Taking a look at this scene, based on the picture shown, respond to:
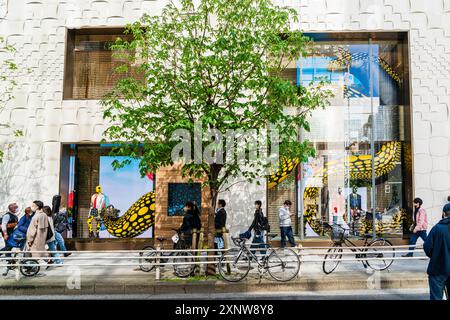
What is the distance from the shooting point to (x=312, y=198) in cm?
1355

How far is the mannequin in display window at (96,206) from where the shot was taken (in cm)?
1377

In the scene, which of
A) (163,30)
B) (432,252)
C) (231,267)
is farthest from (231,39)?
(432,252)

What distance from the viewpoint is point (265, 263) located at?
8766 mm

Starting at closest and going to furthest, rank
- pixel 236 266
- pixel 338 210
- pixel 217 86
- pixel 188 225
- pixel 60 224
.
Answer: pixel 236 266 < pixel 217 86 < pixel 188 225 < pixel 60 224 < pixel 338 210

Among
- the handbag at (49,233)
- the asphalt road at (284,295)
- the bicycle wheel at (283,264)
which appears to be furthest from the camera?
the handbag at (49,233)

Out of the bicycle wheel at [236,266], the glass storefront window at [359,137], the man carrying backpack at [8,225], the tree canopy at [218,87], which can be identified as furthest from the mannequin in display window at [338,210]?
the man carrying backpack at [8,225]

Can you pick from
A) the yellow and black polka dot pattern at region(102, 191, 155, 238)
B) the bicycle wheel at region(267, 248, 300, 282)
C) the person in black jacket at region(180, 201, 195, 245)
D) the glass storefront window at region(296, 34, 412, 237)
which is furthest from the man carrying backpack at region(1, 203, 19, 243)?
the glass storefront window at region(296, 34, 412, 237)

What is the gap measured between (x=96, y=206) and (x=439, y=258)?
36.4 ft

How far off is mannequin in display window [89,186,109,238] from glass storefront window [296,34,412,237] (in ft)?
22.1

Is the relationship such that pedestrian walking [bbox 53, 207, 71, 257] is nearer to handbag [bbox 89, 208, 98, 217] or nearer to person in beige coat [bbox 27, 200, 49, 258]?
handbag [bbox 89, 208, 98, 217]

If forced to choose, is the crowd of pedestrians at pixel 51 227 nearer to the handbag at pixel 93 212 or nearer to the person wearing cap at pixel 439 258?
the handbag at pixel 93 212

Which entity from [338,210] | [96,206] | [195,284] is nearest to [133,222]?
[96,206]

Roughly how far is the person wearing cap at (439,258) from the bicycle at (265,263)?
331cm

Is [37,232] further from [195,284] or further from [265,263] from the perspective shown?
[265,263]
